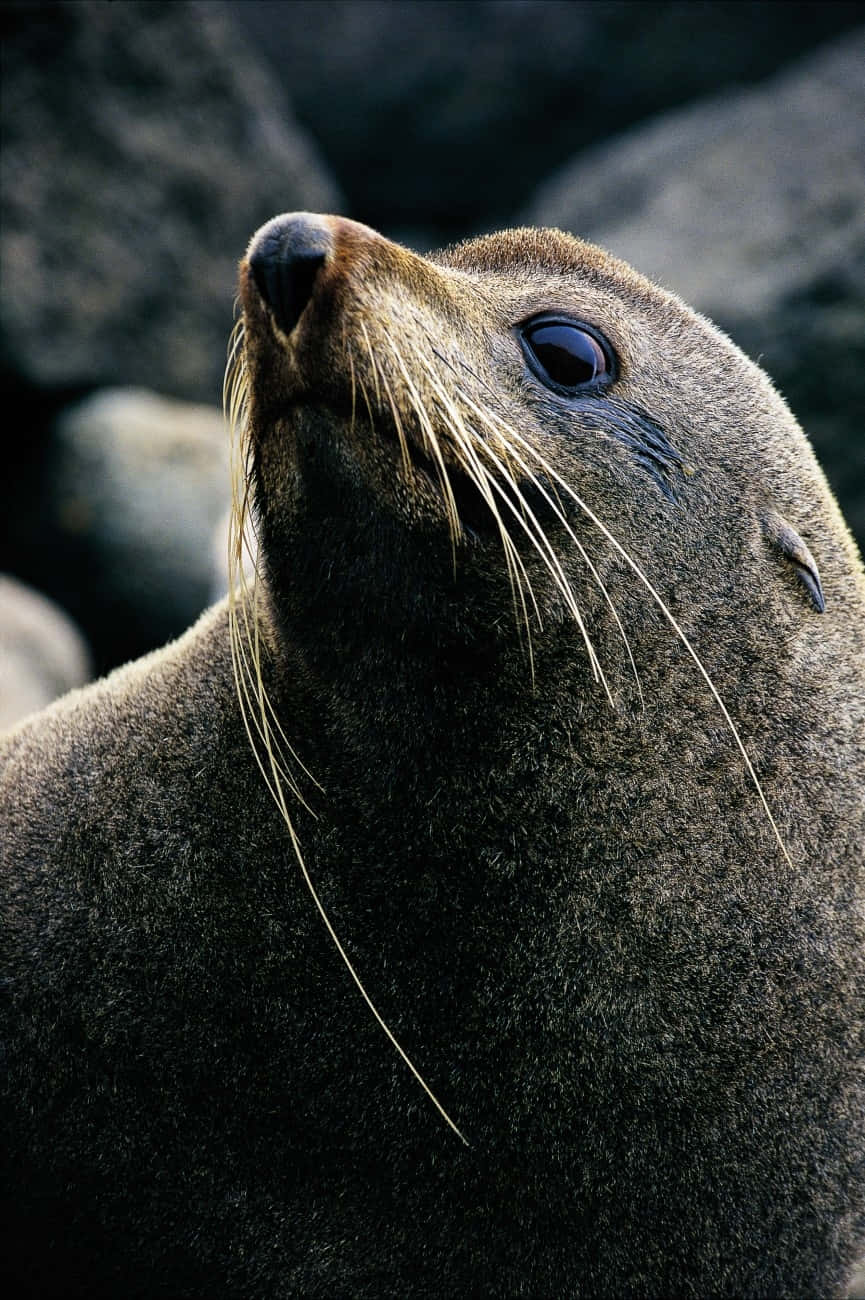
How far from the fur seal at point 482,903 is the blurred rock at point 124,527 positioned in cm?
396

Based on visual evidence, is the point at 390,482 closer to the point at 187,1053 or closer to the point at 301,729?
the point at 301,729

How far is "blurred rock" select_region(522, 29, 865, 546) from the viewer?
694 centimetres

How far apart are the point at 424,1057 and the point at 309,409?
126 cm

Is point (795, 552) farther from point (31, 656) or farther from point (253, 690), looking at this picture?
A: point (31, 656)

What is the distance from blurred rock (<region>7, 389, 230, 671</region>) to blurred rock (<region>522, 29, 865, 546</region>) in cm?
323

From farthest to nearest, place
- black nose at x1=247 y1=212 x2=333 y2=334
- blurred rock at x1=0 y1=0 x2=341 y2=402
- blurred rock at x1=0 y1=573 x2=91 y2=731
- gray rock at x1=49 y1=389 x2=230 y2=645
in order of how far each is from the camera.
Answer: blurred rock at x1=0 y1=0 x2=341 y2=402, gray rock at x1=49 y1=389 x2=230 y2=645, blurred rock at x1=0 y1=573 x2=91 y2=731, black nose at x1=247 y1=212 x2=333 y2=334

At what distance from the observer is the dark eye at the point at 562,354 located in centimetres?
251

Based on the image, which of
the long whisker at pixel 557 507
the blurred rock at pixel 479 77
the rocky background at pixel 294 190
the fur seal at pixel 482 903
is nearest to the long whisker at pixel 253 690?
the fur seal at pixel 482 903

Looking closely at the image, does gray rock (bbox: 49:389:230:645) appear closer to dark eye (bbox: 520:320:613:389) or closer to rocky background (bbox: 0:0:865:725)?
rocky background (bbox: 0:0:865:725)

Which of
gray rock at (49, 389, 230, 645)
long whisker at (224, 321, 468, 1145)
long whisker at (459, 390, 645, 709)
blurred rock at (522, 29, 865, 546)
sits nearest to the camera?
long whisker at (459, 390, 645, 709)

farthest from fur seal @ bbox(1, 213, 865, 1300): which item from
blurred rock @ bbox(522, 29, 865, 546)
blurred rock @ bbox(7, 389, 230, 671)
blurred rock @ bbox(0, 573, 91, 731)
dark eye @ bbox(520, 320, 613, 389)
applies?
blurred rock @ bbox(522, 29, 865, 546)

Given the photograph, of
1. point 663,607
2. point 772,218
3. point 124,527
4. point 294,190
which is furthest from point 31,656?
point 772,218

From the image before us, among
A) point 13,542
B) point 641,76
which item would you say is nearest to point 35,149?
point 13,542

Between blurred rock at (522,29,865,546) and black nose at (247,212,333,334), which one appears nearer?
black nose at (247,212,333,334)
